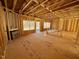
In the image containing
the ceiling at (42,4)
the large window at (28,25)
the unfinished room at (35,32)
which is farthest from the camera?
the large window at (28,25)

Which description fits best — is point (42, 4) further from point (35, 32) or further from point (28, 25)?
point (35, 32)

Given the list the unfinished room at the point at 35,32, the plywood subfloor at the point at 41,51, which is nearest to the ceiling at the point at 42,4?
the unfinished room at the point at 35,32

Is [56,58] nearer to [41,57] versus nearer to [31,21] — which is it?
[41,57]

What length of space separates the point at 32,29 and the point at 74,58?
5479 mm

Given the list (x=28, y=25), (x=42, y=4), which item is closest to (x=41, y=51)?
(x=42, y=4)

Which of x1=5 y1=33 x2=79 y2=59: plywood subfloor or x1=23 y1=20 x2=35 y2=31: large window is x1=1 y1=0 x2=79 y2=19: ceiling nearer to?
x1=23 y1=20 x2=35 y2=31: large window

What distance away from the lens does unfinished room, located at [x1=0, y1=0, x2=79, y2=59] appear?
236cm

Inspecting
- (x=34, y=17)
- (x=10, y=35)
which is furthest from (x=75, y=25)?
(x=10, y=35)

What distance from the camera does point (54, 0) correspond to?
102 inches

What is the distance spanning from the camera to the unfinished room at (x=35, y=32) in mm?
2362

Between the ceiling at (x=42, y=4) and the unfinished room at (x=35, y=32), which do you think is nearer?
the unfinished room at (x=35, y=32)

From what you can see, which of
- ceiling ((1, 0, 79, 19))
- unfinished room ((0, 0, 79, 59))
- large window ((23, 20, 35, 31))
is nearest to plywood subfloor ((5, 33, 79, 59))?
unfinished room ((0, 0, 79, 59))

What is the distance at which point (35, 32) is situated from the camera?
716 cm

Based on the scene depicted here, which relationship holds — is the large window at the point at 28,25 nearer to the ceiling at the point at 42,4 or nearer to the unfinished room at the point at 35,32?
the unfinished room at the point at 35,32
